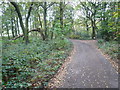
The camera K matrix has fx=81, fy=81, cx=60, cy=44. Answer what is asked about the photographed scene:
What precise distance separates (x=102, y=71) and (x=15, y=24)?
1996 cm

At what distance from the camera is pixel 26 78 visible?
3.80 m

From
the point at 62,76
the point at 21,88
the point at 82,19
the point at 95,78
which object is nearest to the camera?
the point at 21,88

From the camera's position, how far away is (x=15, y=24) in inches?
741

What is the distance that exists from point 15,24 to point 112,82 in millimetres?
20727

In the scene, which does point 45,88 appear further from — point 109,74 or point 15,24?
point 15,24

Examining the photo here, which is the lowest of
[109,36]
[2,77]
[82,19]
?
[2,77]

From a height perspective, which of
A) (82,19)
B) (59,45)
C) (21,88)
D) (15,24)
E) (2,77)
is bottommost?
(21,88)

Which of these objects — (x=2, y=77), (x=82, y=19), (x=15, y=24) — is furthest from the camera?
(x=82, y=19)

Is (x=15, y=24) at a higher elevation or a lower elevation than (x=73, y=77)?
higher

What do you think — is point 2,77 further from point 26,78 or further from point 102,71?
point 102,71

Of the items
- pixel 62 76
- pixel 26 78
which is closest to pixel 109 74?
pixel 62 76

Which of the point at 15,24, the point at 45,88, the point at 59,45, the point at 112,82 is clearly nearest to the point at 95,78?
the point at 112,82

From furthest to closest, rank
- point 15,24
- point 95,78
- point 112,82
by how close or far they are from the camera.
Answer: point 15,24 → point 95,78 → point 112,82

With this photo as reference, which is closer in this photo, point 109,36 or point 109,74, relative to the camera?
point 109,74
